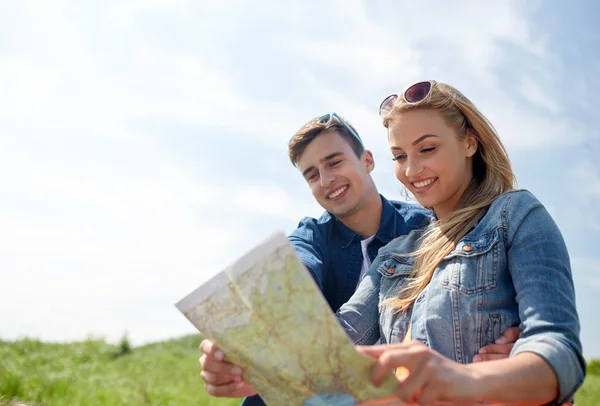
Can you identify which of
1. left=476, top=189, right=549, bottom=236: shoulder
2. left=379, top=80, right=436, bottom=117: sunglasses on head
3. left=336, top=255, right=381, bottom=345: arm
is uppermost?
left=379, top=80, right=436, bottom=117: sunglasses on head

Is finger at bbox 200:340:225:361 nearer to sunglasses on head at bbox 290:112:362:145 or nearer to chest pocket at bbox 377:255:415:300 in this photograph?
chest pocket at bbox 377:255:415:300

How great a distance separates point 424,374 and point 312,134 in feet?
10.2

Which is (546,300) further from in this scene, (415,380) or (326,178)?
(326,178)

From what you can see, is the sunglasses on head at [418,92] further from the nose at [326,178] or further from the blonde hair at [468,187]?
the nose at [326,178]

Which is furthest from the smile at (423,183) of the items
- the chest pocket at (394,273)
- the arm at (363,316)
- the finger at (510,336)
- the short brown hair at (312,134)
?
the short brown hair at (312,134)

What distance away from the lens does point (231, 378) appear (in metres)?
1.89

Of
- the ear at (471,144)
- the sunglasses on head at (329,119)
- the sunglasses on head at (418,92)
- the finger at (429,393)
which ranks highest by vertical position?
the sunglasses on head at (329,119)

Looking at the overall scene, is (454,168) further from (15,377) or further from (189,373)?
(189,373)

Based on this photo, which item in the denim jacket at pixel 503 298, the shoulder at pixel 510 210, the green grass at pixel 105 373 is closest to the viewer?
the denim jacket at pixel 503 298

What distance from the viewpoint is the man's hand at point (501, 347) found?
182 centimetres

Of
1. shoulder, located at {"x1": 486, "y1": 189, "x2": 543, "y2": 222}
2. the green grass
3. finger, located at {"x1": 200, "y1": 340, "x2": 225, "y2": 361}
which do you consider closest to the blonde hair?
shoulder, located at {"x1": 486, "y1": 189, "x2": 543, "y2": 222}

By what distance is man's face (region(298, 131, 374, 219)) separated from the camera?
13.5 ft

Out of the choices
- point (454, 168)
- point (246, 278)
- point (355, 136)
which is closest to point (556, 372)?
point (246, 278)

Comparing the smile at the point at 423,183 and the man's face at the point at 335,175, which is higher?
the man's face at the point at 335,175
